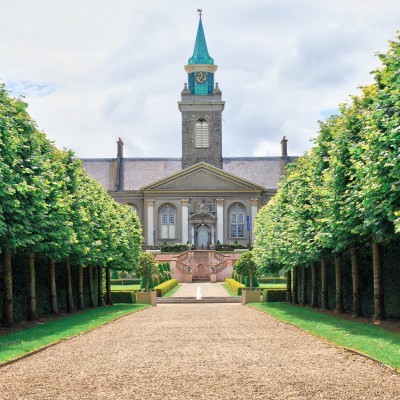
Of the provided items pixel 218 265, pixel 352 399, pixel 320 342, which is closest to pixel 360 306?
pixel 320 342

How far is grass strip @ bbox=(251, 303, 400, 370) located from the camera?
484 inches

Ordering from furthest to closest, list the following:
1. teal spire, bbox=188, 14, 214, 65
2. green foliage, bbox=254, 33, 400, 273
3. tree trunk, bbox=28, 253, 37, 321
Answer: teal spire, bbox=188, 14, 214, 65 < tree trunk, bbox=28, 253, 37, 321 < green foliage, bbox=254, 33, 400, 273

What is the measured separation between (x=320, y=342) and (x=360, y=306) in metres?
8.29

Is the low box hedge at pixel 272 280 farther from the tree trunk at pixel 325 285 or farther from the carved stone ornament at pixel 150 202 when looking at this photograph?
the tree trunk at pixel 325 285

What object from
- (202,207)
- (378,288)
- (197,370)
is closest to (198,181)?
(202,207)

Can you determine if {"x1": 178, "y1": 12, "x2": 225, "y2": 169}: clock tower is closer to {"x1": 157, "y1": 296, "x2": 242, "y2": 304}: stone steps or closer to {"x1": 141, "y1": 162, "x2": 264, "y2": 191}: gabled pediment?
{"x1": 141, "y1": 162, "x2": 264, "y2": 191}: gabled pediment

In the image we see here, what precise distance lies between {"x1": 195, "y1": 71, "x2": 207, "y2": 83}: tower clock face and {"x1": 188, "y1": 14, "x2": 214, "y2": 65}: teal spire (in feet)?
4.73

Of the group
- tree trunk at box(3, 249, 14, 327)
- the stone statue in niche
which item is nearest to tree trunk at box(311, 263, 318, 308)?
tree trunk at box(3, 249, 14, 327)

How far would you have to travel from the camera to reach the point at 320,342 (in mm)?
15078

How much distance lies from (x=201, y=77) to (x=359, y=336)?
2802 inches

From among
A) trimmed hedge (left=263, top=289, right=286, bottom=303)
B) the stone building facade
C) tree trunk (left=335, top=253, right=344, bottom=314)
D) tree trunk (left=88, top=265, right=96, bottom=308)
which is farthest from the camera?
the stone building facade

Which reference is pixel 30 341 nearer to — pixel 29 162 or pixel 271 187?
pixel 29 162

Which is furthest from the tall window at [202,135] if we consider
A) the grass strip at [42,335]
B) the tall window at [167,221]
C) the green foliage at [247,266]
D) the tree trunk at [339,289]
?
the grass strip at [42,335]

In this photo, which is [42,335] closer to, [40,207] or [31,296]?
[40,207]
